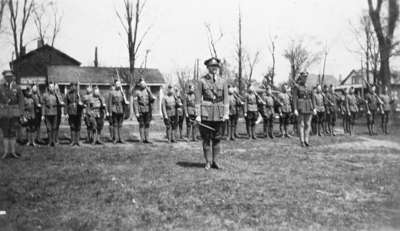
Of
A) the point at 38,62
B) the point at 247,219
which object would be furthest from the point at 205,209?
the point at 38,62

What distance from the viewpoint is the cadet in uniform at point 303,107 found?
41.4 ft

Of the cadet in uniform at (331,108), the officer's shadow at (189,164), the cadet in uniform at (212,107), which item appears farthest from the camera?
the cadet in uniform at (331,108)

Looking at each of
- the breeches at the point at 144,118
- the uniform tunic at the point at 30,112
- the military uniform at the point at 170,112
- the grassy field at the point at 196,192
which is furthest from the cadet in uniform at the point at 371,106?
the uniform tunic at the point at 30,112

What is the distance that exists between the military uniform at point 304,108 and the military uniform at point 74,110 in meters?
6.73

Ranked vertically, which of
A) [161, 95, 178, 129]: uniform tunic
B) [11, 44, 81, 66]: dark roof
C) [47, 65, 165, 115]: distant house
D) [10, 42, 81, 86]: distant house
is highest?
[11, 44, 81, 66]: dark roof

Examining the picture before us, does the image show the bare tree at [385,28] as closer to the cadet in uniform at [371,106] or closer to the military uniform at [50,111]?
the cadet in uniform at [371,106]

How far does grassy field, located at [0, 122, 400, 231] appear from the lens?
4867mm

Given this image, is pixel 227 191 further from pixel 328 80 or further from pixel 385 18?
pixel 328 80

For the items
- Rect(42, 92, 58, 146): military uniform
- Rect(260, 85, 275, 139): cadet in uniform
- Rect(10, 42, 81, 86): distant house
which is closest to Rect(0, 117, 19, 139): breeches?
Rect(42, 92, 58, 146): military uniform

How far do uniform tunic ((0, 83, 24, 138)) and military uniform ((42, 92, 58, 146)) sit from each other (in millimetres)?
2347

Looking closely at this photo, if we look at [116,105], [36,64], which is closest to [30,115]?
[116,105]

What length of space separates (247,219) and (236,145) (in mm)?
7887

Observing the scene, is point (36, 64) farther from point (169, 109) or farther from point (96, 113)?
point (169, 109)

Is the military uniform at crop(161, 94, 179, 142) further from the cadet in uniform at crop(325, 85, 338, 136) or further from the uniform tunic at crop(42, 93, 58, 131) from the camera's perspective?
the cadet in uniform at crop(325, 85, 338, 136)
